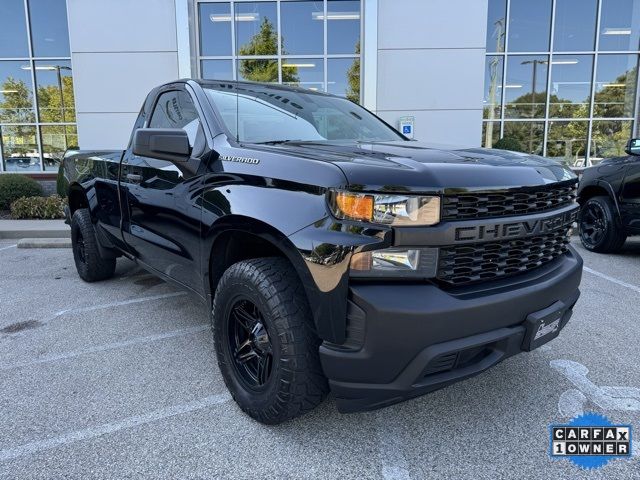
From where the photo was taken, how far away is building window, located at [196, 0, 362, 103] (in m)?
11.3

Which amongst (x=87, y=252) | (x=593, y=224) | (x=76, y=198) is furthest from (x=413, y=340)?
(x=593, y=224)

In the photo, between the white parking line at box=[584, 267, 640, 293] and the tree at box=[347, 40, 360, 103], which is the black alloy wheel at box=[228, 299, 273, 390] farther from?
the tree at box=[347, 40, 360, 103]

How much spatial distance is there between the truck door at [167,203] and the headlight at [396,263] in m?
1.26

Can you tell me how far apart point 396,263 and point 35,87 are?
1410 cm

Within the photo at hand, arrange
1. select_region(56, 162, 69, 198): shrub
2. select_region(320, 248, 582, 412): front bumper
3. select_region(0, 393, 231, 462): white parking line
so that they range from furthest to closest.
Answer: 1. select_region(56, 162, 69, 198): shrub
2. select_region(0, 393, 231, 462): white parking line
3. select_region(320, 248, 582, 412): front bumper

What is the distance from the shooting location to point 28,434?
247 cm

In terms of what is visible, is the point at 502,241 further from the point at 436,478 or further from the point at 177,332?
the point at 177,332

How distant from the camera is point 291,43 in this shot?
11609 millimetres

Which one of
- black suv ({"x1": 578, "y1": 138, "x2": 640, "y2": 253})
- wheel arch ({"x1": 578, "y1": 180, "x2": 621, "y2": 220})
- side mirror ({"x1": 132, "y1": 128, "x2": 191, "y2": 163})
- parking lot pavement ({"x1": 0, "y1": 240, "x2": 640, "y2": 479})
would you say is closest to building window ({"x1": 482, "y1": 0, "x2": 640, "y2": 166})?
wheel arch ({"x1": 578, "y1": 180, "x2": 621, "y2": 220})

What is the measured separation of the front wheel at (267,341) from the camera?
2.14 meters

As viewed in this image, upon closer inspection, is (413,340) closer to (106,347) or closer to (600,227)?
(106,347)

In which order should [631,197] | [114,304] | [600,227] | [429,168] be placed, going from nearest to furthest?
[429,168]
[114,304]
[631,197]
[600,227]

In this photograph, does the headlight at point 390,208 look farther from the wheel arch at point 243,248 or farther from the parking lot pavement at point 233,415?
the parking lot pavement at point 233,415

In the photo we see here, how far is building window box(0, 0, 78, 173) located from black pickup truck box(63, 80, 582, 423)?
471 inches
